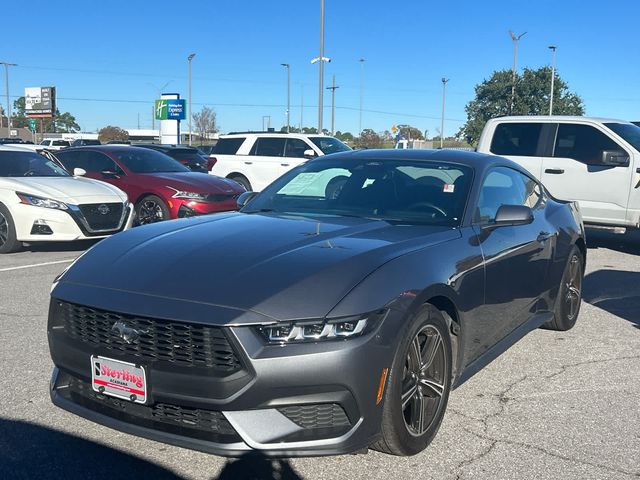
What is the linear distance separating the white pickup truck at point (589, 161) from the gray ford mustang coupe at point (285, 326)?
624 centimetres

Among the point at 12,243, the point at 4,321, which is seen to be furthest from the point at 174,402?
the point at 12,243

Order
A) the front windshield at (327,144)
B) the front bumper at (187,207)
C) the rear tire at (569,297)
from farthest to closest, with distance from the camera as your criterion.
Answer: the front windshield at (327,144) < the front bumper at (187,207) < the rear tire at (569,297)

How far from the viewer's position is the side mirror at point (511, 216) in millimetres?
4348

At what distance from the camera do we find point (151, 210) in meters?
11.5

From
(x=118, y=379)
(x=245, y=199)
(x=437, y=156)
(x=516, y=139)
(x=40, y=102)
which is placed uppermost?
(x=40, y=102)

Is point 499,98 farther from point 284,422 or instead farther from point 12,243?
point 284,422

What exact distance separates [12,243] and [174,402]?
7.42m

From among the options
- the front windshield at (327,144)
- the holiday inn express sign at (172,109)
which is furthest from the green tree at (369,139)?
the front windshield at (327,144)

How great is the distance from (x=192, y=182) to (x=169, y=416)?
8.92 m

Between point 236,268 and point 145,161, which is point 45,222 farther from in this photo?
point 236,268

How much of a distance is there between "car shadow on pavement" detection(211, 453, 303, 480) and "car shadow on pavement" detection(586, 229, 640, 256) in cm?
871

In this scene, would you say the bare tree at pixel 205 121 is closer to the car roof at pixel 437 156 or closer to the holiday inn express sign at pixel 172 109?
the holiday inn express sign at pixel 172 109

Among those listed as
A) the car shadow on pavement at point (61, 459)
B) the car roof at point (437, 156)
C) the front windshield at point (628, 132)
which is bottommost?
the car shadow on pavement at point (61, 459)

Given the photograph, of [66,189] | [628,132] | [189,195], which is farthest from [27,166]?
[628,132]
